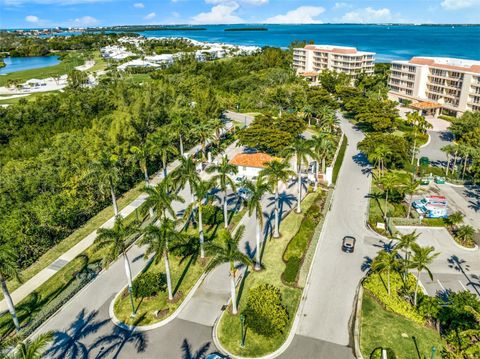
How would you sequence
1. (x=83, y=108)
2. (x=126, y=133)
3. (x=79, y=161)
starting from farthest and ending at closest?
(x=83, y=108)
(x=126, y=133)
(x=79, y=161)

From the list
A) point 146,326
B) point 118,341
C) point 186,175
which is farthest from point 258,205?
point 118,341

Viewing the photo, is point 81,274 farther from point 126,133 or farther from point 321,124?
point 321,124

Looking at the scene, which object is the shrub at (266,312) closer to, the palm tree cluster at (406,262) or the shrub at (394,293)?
the shrub at (394,293)

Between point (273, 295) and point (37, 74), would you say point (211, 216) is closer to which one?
point (273, 295)

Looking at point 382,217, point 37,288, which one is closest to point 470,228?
point 382,217

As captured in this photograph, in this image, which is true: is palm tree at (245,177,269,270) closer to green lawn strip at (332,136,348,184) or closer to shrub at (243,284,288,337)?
shrub at (243,284,288,337)

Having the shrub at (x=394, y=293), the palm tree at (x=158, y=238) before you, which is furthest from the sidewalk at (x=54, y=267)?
the shrub at (x=394, y=293)

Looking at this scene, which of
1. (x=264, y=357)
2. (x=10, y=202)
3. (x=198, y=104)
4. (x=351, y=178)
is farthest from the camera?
(x=198, y=104)
